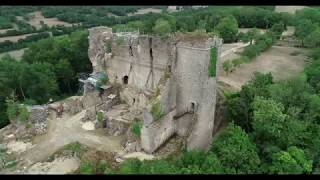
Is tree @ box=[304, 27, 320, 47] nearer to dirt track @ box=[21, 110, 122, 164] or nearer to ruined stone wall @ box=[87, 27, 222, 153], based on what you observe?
ruined stone wall @ box=[87, 27, 222, 153]

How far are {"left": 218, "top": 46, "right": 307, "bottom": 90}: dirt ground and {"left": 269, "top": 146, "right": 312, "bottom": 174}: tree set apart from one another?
13.2 metres

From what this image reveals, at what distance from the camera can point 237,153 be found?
26.2 m

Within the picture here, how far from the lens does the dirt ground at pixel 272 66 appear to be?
43388mm

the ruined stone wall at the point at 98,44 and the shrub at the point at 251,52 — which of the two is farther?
the shrub at the point at 251,52

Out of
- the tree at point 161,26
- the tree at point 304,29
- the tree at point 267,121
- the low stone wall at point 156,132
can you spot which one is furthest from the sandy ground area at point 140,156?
the tree at point 304,29

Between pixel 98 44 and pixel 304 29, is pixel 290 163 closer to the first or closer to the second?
pixel 98 44

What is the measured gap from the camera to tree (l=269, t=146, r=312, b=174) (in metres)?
26.8

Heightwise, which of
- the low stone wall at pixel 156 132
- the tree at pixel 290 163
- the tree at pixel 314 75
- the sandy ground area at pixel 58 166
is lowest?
the tree at pixel 290 163

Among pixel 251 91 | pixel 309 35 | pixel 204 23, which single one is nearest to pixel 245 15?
pixel 204 23

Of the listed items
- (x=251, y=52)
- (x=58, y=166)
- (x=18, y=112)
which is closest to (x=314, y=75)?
(x=251, y=52)

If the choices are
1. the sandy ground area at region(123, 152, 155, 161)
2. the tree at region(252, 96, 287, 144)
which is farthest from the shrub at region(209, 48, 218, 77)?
the sandy ground area at region(123, 152, 155, 161)

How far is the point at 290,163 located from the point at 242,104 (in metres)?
7.18

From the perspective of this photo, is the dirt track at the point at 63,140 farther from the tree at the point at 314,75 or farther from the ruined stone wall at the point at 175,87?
the tree at the point at 314,75

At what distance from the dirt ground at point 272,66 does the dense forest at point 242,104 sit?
1249mm
